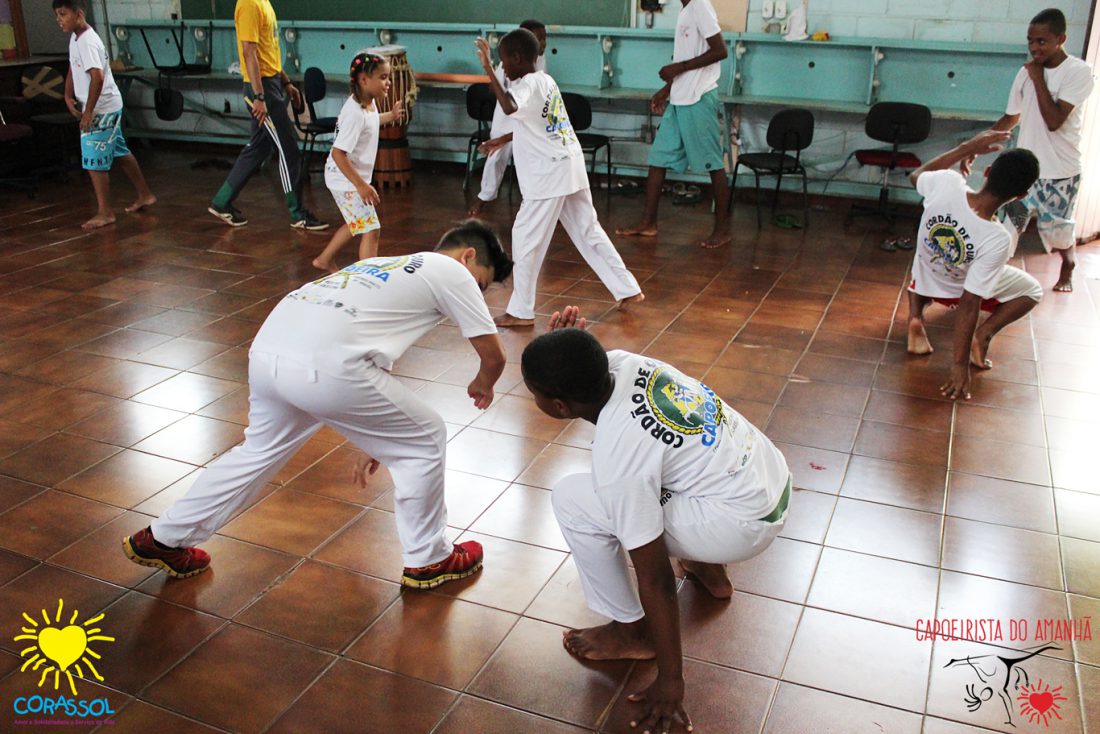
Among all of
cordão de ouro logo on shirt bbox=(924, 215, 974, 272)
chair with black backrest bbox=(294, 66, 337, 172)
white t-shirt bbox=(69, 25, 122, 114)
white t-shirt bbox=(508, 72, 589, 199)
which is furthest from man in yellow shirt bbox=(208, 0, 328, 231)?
cordão de ouro logo on shirt bbox=(924, 215, 974, 272)

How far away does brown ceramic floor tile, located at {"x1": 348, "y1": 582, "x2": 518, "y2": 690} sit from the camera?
8.07ft

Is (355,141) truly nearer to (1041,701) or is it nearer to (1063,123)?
(1063,123)

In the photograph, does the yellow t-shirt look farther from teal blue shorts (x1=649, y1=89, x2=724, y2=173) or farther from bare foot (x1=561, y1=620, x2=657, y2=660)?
bare foot (x1=561, y1=620, x2=657, y2=660)

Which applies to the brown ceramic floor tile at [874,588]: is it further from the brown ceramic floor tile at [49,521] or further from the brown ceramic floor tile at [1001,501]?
the brown ceramic floor tile at [49,521]

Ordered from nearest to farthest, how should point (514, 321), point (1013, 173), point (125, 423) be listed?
point (125, 423)
point (1013, 173)
point (514, 321)

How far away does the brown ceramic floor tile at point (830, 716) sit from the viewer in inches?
89.0

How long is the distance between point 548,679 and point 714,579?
22.9 inches

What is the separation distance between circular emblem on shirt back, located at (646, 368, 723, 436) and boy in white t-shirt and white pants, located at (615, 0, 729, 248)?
170 inches

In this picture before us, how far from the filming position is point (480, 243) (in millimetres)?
2760

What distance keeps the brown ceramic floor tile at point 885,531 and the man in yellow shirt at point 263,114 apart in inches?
185

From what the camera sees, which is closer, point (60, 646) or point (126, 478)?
point (60, 646)

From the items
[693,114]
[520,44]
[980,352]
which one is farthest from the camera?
[693,114]

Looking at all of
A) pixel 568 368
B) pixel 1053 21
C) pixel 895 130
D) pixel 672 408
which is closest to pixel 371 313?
pixel 568 368

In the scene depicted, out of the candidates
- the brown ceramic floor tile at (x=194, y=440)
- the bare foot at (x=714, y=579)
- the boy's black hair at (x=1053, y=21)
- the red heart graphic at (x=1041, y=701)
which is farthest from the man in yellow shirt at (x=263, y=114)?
the red heart graphic at (x=1041, y=701)
